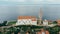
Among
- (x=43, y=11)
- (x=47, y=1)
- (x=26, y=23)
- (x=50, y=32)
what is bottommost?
(x=50, y=32)

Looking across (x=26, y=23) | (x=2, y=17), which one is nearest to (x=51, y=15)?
(x=26, y=23)

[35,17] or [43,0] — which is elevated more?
[43,0]

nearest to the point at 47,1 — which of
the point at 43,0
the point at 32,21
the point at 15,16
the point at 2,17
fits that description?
the point at 43,0

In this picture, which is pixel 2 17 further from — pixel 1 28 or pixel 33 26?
pixel 33 26

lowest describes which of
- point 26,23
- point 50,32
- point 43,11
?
point 50,32

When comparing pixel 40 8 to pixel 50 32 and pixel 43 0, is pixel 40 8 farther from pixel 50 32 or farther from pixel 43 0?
pixel 50 32

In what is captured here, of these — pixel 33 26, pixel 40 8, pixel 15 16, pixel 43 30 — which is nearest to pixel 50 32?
pixel 43 30

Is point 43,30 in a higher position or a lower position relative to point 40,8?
lower
